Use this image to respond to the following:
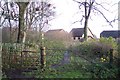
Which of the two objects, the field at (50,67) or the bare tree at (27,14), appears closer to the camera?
the field at (50,67)

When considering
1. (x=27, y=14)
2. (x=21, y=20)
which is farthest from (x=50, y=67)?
(x=27, y=14)

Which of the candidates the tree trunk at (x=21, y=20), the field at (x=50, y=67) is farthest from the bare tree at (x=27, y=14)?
the field at (x=50, y=67)

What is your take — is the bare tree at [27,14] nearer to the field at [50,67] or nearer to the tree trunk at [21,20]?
the tree trunk at [21,20]

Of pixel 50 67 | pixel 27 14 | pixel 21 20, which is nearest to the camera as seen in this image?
pixel 50 67

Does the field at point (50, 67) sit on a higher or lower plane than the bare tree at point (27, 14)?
lower

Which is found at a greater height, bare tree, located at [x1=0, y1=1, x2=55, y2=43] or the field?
bare tree, located at [x1=0, y1=1, x2=55, y2=43]

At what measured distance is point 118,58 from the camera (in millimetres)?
10266

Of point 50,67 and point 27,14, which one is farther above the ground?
point 27,14

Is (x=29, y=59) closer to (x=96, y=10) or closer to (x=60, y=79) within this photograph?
(x=60, y=79)

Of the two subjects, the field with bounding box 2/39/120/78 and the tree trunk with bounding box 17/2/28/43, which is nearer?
the field with bounding box 2/39/120/78

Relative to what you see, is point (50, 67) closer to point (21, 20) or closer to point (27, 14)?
point (21, 20)

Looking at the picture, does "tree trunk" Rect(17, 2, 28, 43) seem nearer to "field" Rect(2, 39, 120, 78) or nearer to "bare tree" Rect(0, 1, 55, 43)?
"bare tree" Rect(0, 1, 55, 43)

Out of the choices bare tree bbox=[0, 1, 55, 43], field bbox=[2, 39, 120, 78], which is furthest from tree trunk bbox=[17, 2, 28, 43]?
field bbox=[2, 39, 120, 78]

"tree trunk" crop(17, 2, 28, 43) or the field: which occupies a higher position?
"tree trunk" crop(17, 2, 28, 43)
